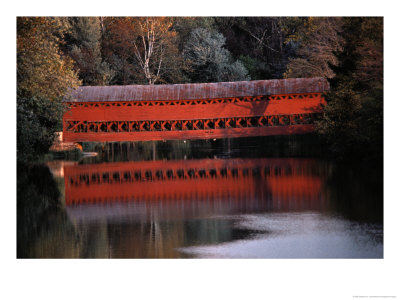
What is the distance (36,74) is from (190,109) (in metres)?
12.0

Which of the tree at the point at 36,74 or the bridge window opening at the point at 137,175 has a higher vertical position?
the tree at the point at 36,74

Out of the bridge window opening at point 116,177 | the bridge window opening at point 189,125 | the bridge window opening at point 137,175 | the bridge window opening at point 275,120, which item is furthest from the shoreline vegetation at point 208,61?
the bridge window opening at point 189,125

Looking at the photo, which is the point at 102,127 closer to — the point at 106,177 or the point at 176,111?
the point at 176,111

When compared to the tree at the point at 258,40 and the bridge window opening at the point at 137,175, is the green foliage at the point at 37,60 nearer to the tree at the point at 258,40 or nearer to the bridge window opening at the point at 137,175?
the bridge window opening at the point at 137,175

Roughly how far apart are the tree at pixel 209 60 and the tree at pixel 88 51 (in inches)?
194

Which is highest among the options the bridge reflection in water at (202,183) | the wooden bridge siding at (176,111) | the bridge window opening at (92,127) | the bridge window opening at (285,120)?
the wooden bridge siding at (176,111)

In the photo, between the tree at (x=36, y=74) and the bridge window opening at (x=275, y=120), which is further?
the bridge window opening at (x=275, y=120)

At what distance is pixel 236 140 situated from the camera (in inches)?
1453

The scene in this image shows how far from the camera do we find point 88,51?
36469mm

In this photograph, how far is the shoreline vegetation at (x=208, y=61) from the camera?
16.9 m

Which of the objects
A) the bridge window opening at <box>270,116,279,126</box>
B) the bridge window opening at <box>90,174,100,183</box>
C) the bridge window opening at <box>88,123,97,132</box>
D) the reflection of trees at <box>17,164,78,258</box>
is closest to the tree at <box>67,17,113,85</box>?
the bridge window opening at <box>88,123,97,132</box>
